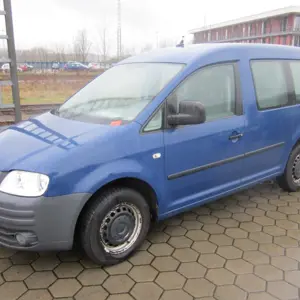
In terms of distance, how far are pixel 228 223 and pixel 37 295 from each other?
6.80ft

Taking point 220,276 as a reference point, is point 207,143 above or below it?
above

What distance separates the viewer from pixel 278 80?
4.07 meters

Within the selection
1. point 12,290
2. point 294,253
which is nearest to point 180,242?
point 294,253

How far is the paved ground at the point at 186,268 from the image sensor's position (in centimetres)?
256

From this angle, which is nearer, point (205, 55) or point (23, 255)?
point (23, 255)

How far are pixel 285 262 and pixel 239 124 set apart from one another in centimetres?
139

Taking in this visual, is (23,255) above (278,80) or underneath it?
underneath

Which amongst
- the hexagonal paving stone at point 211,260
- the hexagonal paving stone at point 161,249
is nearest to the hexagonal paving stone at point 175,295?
the hexagonal paving stone at point 211,260

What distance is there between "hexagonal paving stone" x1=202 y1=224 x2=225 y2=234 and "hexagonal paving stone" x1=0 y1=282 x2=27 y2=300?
183cm

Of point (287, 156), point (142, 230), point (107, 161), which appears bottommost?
point (142, 230)

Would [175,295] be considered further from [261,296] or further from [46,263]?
[46,263]

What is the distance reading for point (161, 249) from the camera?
10.4 feet

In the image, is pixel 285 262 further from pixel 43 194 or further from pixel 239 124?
pixel 43 194

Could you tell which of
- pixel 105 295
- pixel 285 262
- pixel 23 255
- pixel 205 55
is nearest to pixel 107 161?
pixel 105 295
